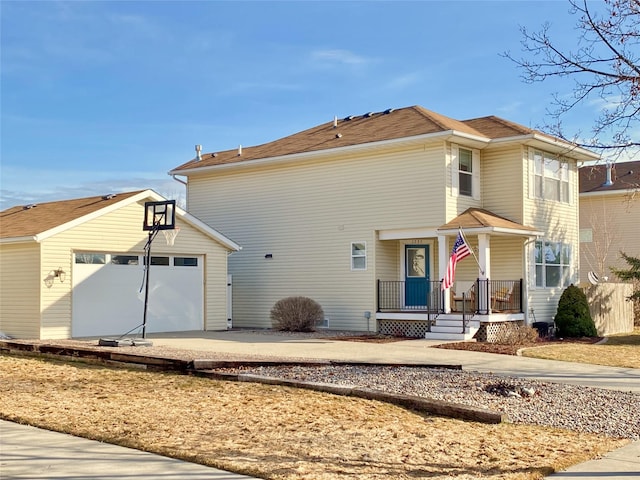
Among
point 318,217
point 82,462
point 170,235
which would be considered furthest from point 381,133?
point 82,462

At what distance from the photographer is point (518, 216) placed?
2203 centimetres

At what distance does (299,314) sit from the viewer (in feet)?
72.1

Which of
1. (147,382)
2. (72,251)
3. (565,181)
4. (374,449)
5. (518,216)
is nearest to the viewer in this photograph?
(374,449)

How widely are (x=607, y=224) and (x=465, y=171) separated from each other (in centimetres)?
1378

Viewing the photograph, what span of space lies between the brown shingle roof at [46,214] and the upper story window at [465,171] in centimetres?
919

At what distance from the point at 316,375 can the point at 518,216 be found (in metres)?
12.4

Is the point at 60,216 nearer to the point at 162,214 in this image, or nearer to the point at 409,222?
the point at 162,214

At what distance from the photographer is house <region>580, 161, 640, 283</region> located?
106ft

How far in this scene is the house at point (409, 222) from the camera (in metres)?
21.2

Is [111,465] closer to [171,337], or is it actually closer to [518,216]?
[171,337]

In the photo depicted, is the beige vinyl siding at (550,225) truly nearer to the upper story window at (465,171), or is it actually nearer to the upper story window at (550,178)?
the upper story window at (550,178)

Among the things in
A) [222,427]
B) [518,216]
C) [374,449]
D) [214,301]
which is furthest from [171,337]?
[374,449]

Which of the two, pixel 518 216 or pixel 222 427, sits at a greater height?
pixel 518 216

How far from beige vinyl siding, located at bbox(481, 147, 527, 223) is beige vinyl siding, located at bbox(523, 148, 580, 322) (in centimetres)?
27
